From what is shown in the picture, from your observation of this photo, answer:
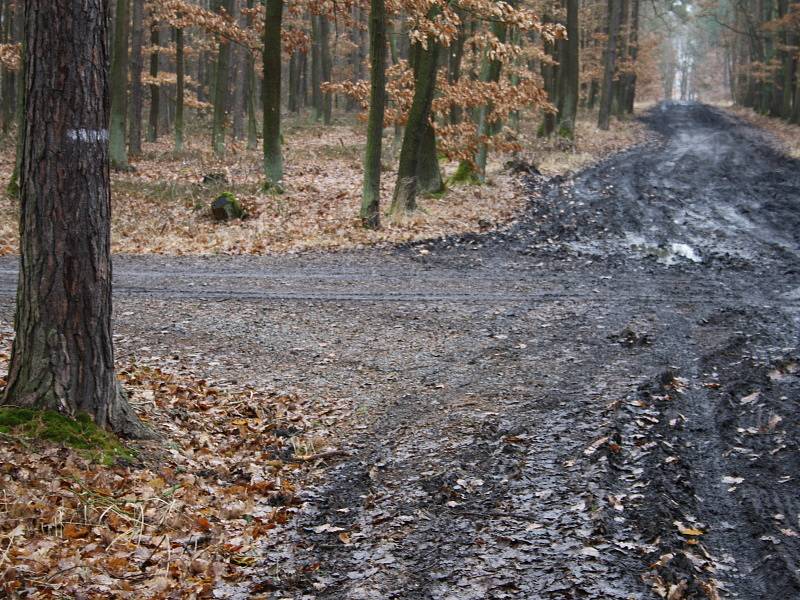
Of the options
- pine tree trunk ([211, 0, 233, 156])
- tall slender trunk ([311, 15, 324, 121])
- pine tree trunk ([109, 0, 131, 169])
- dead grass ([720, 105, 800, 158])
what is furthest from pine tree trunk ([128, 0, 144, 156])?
dead grass ([720, 105, 800, 158])

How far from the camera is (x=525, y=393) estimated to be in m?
7.44

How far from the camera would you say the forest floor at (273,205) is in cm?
1463

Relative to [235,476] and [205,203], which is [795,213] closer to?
[205,203]

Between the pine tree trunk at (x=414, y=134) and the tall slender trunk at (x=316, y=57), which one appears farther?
the tall slender trunk at (x=316, y=57)

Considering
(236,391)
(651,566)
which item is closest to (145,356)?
(236,391)

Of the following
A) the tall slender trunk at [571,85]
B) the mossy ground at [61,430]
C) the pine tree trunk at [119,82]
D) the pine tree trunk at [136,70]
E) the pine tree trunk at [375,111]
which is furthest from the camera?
the tall slender trunk at [571,85]

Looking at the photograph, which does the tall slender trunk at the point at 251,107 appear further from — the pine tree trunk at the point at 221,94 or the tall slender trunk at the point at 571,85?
the tall slender trunk at the point at 571,85

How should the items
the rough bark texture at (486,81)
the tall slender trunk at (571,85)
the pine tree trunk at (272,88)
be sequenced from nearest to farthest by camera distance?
the pine tree trunk at (272,88), the rough bark texture at (486,81), the tall slender trunk at (571,85)

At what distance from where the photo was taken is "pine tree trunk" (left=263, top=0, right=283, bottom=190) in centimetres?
1766

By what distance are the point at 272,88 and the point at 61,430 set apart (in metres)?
14.1

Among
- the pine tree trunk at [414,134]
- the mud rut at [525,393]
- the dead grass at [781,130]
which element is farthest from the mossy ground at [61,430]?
the dead grass at [781,130]

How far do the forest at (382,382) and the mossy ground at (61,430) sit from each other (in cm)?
2

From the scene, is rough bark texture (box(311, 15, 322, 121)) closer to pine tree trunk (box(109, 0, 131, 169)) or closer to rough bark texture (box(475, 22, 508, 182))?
pine tree trunk (box(109, 0, 131, 169))

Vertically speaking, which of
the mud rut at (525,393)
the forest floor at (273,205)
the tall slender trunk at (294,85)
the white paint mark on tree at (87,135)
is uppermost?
the tall slender trunk at (294,85)
